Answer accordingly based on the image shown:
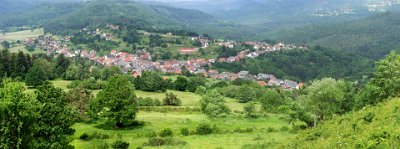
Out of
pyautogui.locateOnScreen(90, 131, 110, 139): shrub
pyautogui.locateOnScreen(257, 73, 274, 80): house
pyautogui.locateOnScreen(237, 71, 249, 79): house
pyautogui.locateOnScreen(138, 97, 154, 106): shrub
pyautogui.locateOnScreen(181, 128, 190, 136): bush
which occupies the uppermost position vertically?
pyautogui.locateOnScreen(90, 131, 110, 139): shrub

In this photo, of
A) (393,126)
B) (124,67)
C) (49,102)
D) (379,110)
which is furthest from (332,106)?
(124,67)

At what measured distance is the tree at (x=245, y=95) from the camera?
92.4m

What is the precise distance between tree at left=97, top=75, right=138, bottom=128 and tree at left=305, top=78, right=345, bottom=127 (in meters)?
21.8

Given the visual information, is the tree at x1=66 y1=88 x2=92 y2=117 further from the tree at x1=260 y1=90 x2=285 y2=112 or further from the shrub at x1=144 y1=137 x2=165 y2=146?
the tree at x1=260 y1=90 x2=285 y2=112

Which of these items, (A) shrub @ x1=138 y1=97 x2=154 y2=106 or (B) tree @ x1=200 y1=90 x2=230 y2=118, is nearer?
(B) tree @ x1=200 y1=90 x2=230 y2=118

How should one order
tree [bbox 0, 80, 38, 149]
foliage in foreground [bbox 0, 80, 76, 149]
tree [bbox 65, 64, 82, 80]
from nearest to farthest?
1. tree [bbox 0, 80, 38, 149]
2. foliage in foreground [bbox 0, 80, 76, 149]
3. tree [bbox 65, 64, 82, 80]

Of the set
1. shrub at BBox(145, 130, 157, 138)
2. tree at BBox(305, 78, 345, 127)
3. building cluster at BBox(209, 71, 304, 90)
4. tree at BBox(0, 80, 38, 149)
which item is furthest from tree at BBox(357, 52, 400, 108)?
building cluster at BBox(209, 71, 304, 90)

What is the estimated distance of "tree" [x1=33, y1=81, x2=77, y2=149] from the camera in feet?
98.2

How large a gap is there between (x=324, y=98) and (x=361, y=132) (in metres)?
22.8

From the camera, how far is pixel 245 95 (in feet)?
305

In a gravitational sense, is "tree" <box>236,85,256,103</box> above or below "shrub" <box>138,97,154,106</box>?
below

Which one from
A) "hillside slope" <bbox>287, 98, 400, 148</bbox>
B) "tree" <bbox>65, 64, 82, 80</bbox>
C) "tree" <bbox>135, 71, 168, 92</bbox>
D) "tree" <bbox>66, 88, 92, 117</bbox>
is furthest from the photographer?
"tree" <bbox>65, 64, 82, 80</bbox>

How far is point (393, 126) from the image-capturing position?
25.3 m

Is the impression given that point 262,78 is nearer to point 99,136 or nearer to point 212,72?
point 212,72
